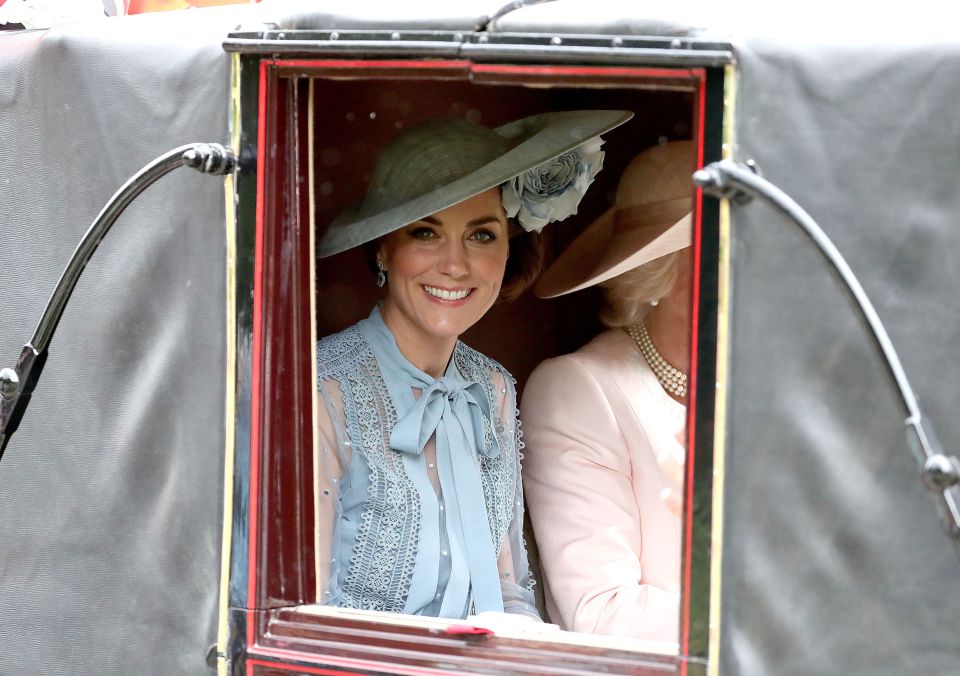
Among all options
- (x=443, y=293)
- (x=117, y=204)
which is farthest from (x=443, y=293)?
(x=117, y=204)

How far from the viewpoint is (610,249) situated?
10.1ft

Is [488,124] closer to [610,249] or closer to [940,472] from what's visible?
[610,249]

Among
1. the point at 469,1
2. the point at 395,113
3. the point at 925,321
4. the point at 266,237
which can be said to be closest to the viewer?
the point at 925,321

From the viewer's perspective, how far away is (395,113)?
3.12m

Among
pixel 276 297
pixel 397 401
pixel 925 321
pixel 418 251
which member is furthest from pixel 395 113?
pixel 925 321

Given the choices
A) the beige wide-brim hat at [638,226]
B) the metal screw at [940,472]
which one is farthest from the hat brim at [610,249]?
the metal screw at [940,472]

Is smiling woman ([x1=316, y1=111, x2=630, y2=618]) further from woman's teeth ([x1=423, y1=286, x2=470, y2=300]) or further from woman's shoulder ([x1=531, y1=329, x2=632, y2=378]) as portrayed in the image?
woman's shoulder ([x1=531, y1=329, x2=632, y2=378])

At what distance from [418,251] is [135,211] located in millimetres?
651

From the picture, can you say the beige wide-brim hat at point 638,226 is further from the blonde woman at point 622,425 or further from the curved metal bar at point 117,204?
the curved metal bar at point 117,204

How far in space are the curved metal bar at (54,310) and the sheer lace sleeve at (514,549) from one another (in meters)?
1.02

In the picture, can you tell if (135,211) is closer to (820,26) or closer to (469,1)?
(469,1)

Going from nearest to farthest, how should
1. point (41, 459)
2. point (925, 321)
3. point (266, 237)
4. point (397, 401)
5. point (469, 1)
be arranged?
point (925, 321) → point (469, 1) → point (266, 237) → point (41, 459) → point (397, 401)

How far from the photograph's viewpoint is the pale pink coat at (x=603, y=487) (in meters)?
2.76

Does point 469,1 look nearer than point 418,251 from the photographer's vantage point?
Yes
